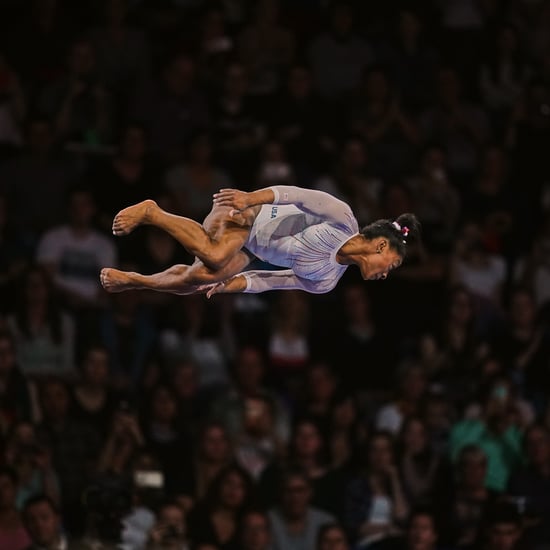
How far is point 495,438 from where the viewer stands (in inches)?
452

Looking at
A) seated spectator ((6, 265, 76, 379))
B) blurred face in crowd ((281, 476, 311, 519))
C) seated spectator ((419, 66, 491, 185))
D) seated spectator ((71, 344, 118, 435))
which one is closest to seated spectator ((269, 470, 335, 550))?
blurred face in crowd ((281, 476, 311, 519))

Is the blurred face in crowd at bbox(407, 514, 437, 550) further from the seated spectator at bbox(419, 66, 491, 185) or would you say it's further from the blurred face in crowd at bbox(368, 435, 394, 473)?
the seated spectator at bbox(419, 66, 491, 185)

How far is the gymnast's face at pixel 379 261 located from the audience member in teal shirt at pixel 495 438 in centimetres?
371

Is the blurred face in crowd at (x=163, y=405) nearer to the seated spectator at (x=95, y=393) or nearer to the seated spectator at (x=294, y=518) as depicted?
the seated spectator at (x=95, y=393)

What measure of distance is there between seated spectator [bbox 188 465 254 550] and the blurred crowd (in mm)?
17

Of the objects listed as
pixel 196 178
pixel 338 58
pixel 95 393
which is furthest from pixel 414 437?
pixel 338 58

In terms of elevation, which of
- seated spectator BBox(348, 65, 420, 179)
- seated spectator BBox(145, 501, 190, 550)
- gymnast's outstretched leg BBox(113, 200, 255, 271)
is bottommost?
seated spectator BBox(145, 501, 190, 550)

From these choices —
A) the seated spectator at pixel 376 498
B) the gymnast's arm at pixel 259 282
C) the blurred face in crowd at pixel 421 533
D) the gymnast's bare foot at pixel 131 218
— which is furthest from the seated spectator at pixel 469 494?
the gymnast's bare foot at pixel 131 218

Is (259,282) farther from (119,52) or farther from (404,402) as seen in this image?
(119,52)

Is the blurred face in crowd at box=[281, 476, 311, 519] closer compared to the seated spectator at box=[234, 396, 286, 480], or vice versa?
the blurred face in crowd at box=[281, 476, 311, 519]

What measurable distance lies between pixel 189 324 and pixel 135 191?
109cm

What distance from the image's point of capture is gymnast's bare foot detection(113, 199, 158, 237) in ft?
25.6

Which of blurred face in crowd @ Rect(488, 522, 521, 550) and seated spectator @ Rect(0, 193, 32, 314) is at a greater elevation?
seated spectator @ Rect(0, 193, 32, 314)

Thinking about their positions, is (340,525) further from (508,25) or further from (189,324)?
(508,25)
